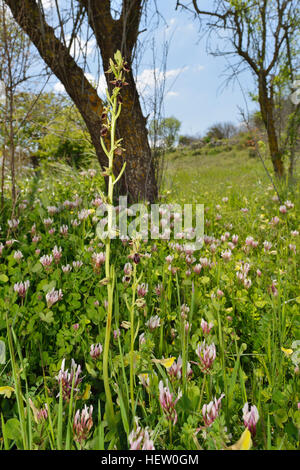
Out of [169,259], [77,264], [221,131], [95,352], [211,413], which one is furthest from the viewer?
[221,131]

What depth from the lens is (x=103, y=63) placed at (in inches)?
162

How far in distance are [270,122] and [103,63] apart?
3209 mm

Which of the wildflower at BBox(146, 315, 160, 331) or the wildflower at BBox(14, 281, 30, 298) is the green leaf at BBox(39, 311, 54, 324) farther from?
the wildflower at BBox(146, 315, 160, 331)

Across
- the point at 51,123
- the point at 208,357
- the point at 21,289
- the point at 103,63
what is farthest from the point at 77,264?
the point at 51,123

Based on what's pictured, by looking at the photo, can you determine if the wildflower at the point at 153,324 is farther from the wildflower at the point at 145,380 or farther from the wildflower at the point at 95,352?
the wildflower at the point at 145,380

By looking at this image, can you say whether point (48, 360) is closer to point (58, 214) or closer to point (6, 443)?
point (6, 443)

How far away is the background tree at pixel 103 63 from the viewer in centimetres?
382

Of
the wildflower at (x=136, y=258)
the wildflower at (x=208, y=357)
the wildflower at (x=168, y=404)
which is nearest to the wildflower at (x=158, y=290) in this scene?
the wildflower at (x=208, y=357)

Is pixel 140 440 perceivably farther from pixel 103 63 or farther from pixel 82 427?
pixel 103 63

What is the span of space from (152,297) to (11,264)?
107 centimetres

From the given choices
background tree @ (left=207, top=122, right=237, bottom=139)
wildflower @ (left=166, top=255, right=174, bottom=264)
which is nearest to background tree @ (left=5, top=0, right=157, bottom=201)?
wildflower @ (left=166, top=255, right=174, bottom=264)

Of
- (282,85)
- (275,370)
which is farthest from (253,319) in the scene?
(282,85)

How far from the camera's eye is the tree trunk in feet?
17.8

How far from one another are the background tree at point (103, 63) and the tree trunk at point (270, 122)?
2449 millimetres
